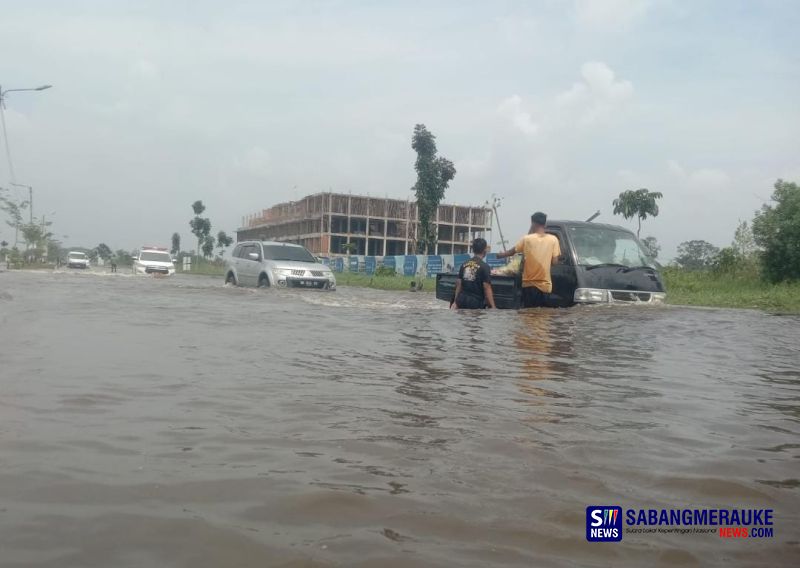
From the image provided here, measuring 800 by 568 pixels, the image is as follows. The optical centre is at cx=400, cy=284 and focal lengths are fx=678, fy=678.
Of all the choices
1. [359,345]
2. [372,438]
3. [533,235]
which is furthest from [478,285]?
[372,438]

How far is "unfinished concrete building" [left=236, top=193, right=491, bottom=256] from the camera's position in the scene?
55.7 metres

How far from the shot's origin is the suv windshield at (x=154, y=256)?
89.3 feet

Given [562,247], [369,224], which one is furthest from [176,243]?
[562,247]

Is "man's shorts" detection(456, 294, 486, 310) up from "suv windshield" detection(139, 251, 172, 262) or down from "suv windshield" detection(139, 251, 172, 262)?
down

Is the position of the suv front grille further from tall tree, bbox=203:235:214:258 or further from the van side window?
tall tree, bbox=203:235:214:258

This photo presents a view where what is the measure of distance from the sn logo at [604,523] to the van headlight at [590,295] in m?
6.68

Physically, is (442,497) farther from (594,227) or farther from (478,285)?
(594,227)

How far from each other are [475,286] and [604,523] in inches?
275

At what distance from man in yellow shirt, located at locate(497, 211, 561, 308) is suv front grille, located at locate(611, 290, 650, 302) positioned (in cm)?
86

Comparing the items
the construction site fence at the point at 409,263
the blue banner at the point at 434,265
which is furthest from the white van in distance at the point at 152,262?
the blue banner at the point at 434,265

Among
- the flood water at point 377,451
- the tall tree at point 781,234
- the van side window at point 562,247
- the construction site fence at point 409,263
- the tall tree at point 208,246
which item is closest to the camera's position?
the flood water at point 377,451

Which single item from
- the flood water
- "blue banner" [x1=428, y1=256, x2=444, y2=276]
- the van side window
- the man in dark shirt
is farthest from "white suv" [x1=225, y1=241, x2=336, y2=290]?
"blue banner" [x1=428, y1=256, x2=444, y2=276]

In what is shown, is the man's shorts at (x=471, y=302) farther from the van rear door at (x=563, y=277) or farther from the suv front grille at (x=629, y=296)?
the suv front grille at (x=629, y=296)

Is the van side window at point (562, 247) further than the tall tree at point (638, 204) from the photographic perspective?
No
